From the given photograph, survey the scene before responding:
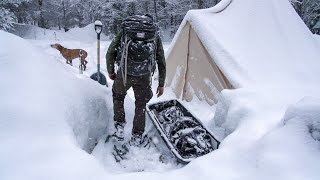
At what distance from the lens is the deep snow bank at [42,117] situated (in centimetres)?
217

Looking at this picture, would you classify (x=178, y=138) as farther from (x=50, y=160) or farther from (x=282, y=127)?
(x=50, y=160)

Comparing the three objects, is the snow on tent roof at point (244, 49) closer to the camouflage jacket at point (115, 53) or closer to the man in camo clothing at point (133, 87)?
the camouflage jacket at point (115, 53)

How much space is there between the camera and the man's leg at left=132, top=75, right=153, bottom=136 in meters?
3.90

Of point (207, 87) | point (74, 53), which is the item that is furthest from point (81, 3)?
point (207, 87)

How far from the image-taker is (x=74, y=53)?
12.6 m

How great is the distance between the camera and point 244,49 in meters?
5.51

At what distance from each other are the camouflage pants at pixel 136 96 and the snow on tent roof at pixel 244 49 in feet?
5.07

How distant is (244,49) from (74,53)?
8.60 meters

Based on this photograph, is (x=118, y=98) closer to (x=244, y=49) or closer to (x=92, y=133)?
(x=92, y=133)

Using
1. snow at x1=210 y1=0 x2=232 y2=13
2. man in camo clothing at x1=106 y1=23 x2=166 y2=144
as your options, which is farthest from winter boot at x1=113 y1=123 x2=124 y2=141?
snow at x1=210 y1=0 x2=232 y2=13

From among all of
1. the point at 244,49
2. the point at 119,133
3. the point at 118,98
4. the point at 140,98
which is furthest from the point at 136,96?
the point at 244,49

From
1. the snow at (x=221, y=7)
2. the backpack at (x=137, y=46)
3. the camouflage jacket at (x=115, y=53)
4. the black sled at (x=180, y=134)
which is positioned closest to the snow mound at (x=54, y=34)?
the snow at (x=221, y=7)

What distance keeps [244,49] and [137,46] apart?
251 centimetres

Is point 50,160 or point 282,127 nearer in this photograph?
point 50,160
